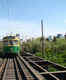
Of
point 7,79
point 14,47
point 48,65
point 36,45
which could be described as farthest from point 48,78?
point 36,45

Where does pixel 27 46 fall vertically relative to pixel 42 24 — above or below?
below

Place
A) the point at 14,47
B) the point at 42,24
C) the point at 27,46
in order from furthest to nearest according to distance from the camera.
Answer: the point at 27,46 → the point at 42,24 → the point at 14,47

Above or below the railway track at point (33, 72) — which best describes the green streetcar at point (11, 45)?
above

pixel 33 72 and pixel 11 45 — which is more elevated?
pixel 11 45

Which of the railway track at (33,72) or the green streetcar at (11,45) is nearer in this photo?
the railway track at (33,72)

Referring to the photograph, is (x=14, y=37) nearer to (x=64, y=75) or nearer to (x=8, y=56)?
(x=8, y=56)

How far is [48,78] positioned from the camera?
9.16m

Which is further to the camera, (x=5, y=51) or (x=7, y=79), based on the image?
(x=5, y=51)

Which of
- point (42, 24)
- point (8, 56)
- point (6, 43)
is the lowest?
point (8, 56)

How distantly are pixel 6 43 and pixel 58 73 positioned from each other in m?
14.5

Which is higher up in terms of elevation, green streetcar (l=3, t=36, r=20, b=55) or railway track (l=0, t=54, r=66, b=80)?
green streetcar (l=3, t=36, r=20, b=55)

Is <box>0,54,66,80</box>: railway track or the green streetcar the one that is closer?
<box>0,54,66,80</box>: railway track

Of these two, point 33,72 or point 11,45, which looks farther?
point 11,45

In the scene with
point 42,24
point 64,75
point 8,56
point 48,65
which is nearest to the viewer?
point 64,75
